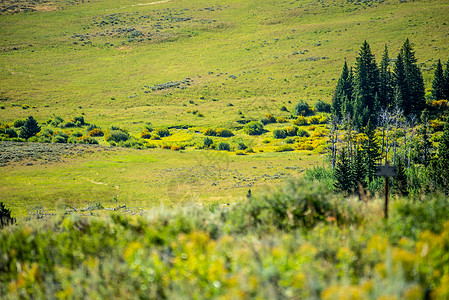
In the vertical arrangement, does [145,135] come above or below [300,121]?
below

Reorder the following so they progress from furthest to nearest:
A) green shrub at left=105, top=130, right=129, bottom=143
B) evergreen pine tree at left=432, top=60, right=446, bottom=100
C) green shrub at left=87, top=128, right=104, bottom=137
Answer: green shrub at left=87, top=128, right=104, bottom=137 → evergreen pine tree at left=432, top=60, right=446, bottom=100 → green shrub at left=105, top=130, right=129, bottom=143

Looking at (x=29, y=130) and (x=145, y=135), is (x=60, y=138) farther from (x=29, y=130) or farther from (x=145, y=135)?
(x=145, y=135)

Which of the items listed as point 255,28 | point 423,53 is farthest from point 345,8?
point 423,53

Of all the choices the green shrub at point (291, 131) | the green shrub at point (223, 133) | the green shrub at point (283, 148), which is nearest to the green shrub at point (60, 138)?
the green shrub at point (223, 133)

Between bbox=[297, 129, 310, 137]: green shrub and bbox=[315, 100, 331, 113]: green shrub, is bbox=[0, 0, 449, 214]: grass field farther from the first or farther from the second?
bbox=[315, 100, 331, 113]: green shrub

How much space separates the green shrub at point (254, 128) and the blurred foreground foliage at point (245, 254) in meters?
71.4

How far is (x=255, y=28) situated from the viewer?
163 m

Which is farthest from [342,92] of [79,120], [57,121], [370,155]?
[57,121]

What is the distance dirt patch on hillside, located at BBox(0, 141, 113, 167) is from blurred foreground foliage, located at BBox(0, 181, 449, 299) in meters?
51.6

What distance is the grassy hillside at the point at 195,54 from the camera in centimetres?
10425

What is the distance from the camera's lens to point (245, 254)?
7227 mm

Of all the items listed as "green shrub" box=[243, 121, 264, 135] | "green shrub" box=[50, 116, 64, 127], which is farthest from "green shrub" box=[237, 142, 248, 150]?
"green shrub" box=[50, 116, 64, 127]

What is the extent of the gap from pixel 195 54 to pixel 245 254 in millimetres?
145126

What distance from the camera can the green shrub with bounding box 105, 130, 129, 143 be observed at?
3009 inches
